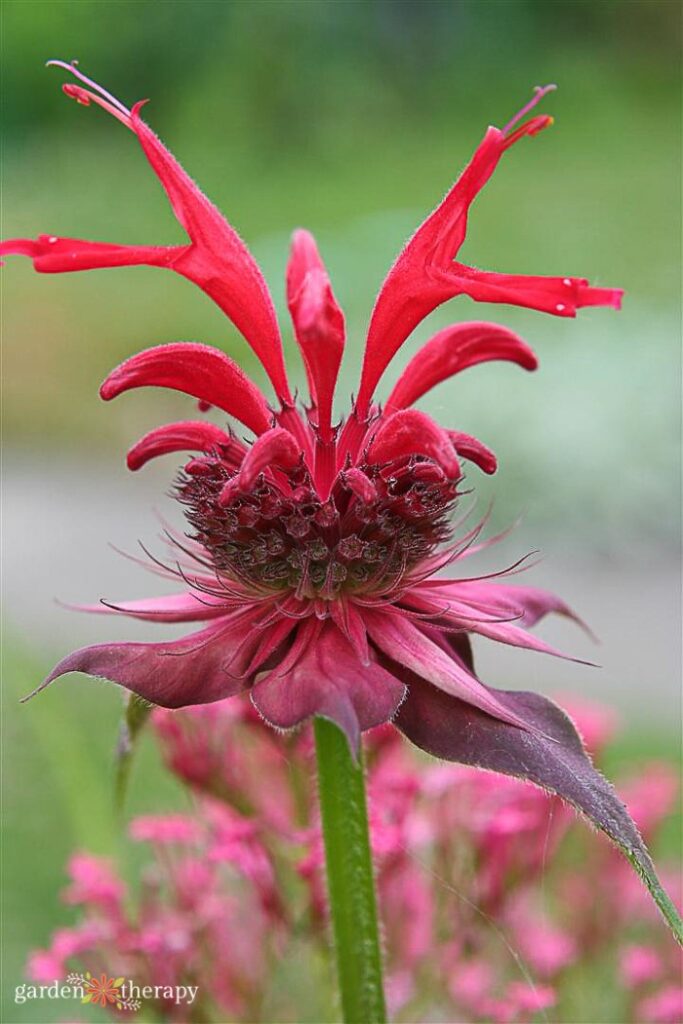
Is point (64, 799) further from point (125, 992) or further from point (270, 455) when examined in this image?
point (270, 455)

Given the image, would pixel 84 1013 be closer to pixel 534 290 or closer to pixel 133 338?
pixel 534 290

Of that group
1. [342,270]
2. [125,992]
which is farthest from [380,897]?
[342,270]

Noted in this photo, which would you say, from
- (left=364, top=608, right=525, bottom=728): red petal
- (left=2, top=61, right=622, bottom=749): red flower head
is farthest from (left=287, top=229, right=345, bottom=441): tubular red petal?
(left=364, top=608, right=525, bottom=728): red petal

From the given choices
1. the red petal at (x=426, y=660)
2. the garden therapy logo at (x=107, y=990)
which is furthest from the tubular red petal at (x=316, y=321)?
the garden therapy logo at (x=107, y=990)

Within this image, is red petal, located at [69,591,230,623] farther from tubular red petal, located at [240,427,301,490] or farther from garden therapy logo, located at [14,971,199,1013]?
garden therapy logo, located at [14,971,199,1013]

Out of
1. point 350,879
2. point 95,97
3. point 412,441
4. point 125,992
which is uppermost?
point 95,97

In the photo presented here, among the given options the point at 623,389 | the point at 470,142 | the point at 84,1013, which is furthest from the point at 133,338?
the point at 84,1013
